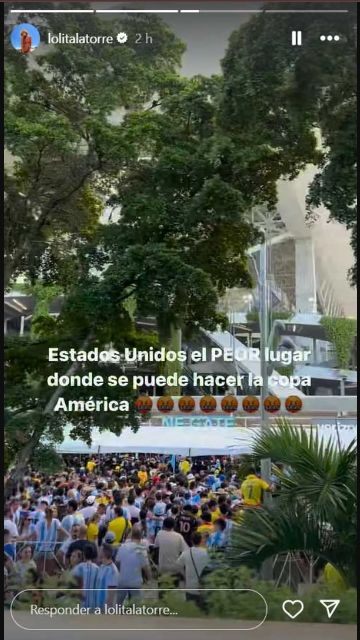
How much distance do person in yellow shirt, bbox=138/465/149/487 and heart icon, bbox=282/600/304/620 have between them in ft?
3.08

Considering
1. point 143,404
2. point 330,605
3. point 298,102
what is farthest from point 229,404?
point 298,102

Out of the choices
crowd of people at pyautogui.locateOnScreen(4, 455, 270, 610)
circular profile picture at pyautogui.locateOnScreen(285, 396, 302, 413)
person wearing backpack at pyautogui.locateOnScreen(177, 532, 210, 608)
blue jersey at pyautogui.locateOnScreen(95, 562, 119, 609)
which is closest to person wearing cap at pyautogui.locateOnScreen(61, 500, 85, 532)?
crowd of people at pyautogui.locateOnScreen(4, 455, 270, 610)

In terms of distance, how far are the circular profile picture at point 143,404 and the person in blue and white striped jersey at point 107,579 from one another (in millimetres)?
698

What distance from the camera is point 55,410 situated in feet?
11.0

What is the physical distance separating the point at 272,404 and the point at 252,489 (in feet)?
1.46

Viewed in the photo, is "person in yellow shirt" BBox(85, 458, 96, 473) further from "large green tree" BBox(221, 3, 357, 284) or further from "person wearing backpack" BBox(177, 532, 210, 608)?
"large green tree" BBox(221, 3, 357, 284)

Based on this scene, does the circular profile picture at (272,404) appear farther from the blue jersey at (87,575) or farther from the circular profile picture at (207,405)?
the blue jersey at (87,575)

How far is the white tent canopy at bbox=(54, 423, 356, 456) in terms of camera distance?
3260 millimetres

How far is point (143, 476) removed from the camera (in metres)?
3.25

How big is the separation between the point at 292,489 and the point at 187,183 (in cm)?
172

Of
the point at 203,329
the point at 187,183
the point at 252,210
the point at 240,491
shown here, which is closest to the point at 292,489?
the point at 240,491

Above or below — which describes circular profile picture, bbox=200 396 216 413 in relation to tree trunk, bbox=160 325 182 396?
below

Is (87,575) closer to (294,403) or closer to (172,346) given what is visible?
(172,346)

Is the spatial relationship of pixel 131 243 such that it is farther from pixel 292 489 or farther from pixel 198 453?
pixel 292 489
